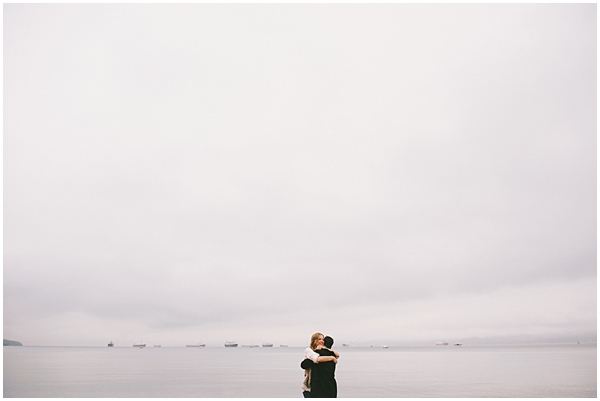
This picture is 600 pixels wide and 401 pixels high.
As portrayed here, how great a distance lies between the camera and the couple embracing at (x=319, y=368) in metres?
6.88

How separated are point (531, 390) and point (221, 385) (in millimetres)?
18091

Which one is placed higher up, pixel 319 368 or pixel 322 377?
pixel 319 368

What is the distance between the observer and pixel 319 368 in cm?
693

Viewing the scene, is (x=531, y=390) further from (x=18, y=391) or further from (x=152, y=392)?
(x=18, y=391)

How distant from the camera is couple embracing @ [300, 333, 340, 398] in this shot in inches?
271

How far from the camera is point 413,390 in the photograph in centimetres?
2500

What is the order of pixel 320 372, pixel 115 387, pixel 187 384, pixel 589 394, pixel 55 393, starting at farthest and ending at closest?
pixel 187 384 → pixel 115 387 → pixel 55 393 → pixel 589 394 → pixel 320 372

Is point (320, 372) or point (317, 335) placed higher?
point (317, 335)

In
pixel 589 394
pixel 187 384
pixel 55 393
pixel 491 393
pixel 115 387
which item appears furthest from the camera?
pixel 187 384

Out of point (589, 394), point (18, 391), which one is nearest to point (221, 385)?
point (18, 391)

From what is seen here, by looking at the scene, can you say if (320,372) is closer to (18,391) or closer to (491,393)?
(491,393)

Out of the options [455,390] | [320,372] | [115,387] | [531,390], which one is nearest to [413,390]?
[455,390]

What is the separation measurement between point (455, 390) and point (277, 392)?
31.6 ft

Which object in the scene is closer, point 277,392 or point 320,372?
point 320,372
